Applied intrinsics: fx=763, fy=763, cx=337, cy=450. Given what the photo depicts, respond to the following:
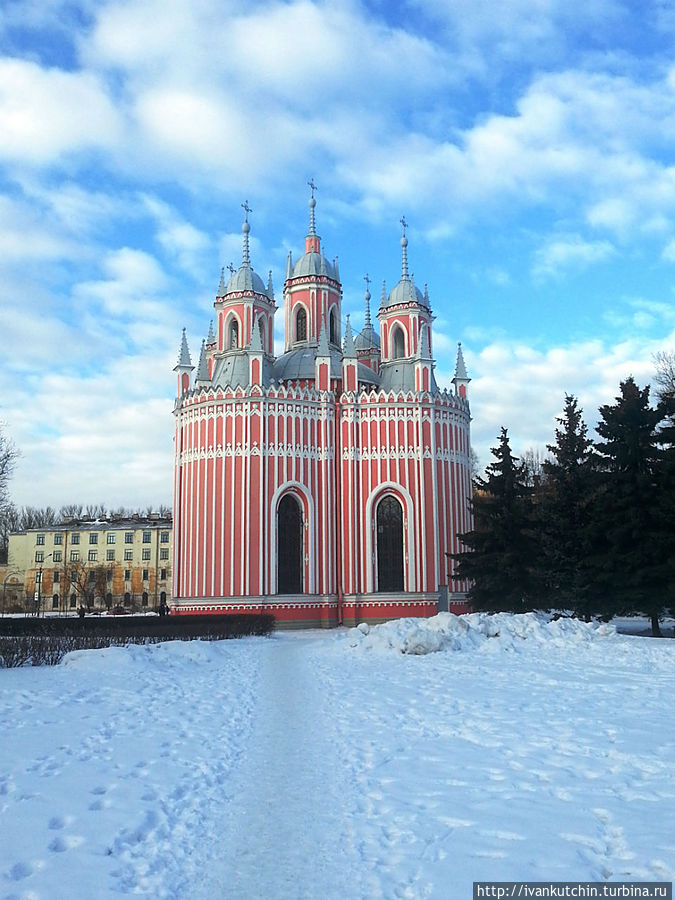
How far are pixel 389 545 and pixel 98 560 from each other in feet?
176

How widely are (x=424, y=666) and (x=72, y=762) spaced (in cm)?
979

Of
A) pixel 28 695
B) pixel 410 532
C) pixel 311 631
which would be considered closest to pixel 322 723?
pixel 28 695

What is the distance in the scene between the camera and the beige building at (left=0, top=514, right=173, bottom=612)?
8019 centimetres

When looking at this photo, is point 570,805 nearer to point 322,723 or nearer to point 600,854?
point 600,854

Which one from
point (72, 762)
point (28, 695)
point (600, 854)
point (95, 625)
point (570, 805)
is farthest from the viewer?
point (95, 625)

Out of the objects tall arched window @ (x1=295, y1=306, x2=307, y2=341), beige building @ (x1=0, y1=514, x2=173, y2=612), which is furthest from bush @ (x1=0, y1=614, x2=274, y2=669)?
beige building @ (x1=0, y1=514, x2=173, y2=612)

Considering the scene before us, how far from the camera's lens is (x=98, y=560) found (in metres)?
82.1

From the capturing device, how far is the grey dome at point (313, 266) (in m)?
42.8

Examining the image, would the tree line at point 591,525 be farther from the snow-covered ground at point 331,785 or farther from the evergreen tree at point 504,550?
the snow-covered ground at point 331,785

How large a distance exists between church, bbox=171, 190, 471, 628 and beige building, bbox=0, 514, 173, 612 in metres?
46.0

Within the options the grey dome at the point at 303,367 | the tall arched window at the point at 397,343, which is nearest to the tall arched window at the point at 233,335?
the grey dome at the point at 303,367

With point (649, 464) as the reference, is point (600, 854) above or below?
below

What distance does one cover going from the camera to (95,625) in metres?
22.6

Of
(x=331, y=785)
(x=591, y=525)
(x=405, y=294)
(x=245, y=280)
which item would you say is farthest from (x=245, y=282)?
(x=331, y=785)
